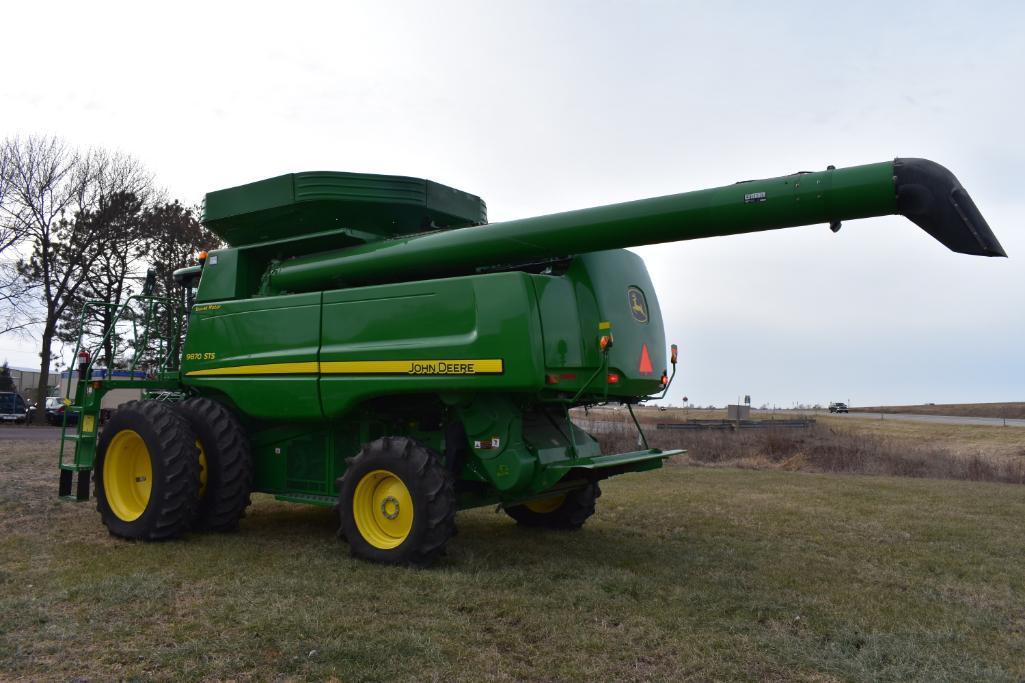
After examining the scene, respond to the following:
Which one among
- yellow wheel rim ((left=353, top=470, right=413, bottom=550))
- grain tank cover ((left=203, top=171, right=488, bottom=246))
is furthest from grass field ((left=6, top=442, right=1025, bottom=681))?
grain tank cover ((left=203, top=171, right=488, bottom=246))

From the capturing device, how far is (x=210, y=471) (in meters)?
7.48

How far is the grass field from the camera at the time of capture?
413cm

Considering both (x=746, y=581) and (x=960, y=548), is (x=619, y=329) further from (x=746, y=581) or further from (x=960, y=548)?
(x=960, y=548)

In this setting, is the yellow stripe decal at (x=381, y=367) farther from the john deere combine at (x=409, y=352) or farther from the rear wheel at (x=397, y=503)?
the rear wheel at (x=397, y=503)

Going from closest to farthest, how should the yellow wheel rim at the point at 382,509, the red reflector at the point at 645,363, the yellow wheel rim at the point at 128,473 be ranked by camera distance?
the yellow wheel rim at the point at 382,509, the red reflector at the point at 645,363, the yellow wheel rim at the point at 128,473

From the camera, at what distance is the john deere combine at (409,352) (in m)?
5.88

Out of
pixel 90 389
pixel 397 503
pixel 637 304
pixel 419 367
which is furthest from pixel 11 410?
pixel 637 304

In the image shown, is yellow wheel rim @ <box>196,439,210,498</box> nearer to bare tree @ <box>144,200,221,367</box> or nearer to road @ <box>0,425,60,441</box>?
road @ <box>0,425,60,441</box>

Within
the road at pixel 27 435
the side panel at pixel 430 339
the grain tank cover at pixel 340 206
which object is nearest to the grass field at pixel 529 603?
the side panel at pixel 430 339

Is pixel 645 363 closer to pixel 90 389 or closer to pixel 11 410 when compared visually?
pixel 90 389

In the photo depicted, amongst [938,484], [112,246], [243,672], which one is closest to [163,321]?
[243,672]

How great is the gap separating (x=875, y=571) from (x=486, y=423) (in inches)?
138

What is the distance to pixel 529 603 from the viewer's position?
17.1 ft

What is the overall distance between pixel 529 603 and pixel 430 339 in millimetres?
2264
